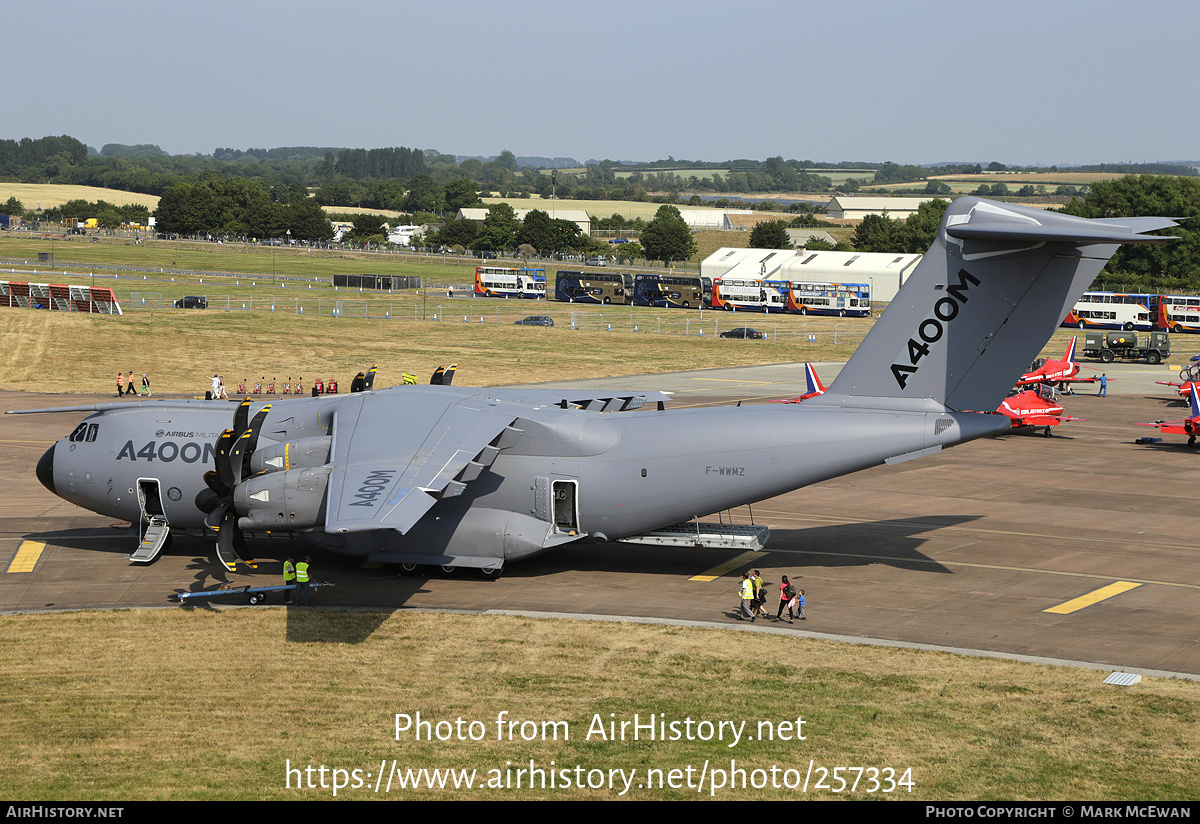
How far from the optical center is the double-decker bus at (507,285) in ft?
389

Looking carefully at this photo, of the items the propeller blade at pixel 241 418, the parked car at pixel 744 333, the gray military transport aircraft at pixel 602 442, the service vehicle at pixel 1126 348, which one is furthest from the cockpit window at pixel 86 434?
the service vehicle at pixel 1126 348

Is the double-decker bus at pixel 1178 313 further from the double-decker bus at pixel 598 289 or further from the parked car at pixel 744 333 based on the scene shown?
the double-decker bus at pixel 598 289

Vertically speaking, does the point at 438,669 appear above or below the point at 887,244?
below

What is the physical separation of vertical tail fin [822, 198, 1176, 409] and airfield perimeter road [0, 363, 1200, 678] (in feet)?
16.1

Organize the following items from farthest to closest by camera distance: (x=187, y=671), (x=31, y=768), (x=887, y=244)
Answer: (x=887, y=244), (x=187, y=671), (x=31, y=768)

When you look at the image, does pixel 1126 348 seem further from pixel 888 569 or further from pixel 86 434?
pixel 86 434

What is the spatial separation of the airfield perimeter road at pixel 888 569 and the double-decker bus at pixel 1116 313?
60679 mm

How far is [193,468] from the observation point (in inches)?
1085

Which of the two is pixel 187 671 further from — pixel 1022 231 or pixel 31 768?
pixel 1022 231

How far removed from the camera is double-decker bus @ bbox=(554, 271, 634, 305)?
11894 cm

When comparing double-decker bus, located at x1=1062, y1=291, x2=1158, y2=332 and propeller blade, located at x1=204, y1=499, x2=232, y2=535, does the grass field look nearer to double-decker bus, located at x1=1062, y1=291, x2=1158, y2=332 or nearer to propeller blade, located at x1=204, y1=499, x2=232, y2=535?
propeller blade, located at x1=204, y1=499, x2=232, y2=535

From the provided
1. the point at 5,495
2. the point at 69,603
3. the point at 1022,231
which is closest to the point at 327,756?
the point at 69,603

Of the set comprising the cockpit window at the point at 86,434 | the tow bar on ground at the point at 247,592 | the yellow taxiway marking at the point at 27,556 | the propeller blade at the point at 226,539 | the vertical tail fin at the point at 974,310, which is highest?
the vertical tail fin at the point at 974,310

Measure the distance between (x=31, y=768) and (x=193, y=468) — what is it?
12.1 metres
